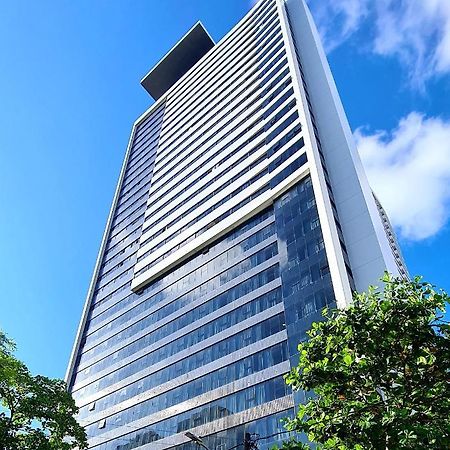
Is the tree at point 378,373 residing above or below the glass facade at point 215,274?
below

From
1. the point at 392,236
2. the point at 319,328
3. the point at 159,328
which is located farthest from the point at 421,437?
the point at 392,236

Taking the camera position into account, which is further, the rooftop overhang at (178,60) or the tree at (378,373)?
the rooftop overhang at (178,60)

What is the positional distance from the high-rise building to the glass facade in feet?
0.57

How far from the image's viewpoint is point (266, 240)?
43406 millimetres

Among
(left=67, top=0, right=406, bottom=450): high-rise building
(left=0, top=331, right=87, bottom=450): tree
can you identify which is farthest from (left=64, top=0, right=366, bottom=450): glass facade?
(left=0, top=331, right=87, bottom=450): tree

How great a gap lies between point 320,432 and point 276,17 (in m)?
66.8

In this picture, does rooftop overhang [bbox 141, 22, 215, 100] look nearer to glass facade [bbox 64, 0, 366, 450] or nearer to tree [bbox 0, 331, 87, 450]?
glass facade [bbox 64, 0, 366, 450]

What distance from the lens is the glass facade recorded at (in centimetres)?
3600

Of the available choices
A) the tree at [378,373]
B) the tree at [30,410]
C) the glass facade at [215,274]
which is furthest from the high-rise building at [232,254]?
the tree at [378,373]

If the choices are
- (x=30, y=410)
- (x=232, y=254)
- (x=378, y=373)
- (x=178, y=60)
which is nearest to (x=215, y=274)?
(x=232, y=254)

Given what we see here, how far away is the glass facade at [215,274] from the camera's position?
36000mm

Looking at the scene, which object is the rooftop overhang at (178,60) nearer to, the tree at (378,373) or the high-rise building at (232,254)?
the high-rise building at (232,254)

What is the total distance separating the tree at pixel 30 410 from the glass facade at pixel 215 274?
16.1 metres

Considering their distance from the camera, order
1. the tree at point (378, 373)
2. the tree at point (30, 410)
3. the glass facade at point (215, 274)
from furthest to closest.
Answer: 1. the glass facade at point (215, 274)
2. the tree at point (30, 410)
3. the tree at point (378, 373)
